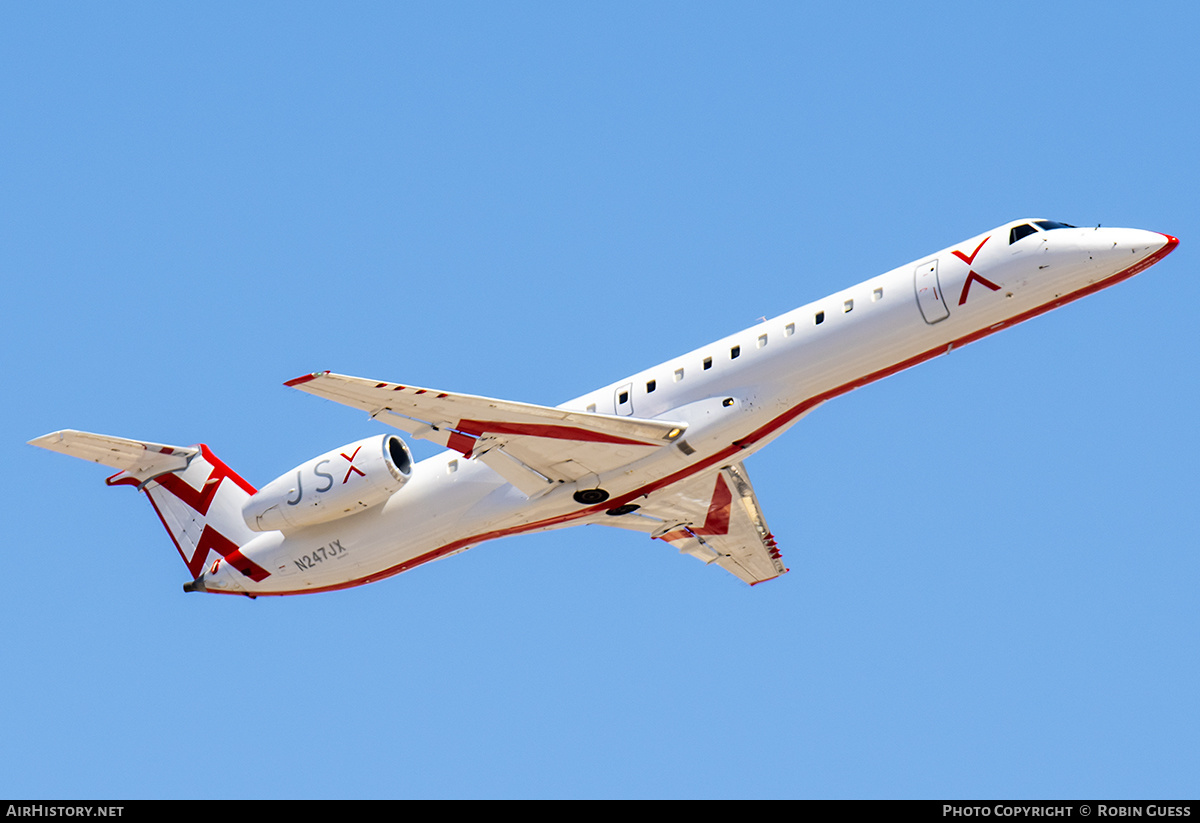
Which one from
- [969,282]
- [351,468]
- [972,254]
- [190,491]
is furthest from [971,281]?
[190,491]

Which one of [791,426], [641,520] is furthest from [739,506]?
[791,426]

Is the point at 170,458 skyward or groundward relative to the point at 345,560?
skyward

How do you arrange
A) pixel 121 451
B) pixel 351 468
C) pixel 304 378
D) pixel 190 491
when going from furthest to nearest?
pixel 190 491, pixel 121 451, pixel 351 468, pixel 304 378

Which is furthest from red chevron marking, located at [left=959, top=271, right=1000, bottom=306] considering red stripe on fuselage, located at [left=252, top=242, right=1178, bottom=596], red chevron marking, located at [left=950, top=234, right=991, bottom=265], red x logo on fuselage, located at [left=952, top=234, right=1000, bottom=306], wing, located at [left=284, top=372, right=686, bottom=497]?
wing, located at [left=284, top=372, right=686, bottom=497]

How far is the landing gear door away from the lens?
21812mm

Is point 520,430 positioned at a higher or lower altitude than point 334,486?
lower

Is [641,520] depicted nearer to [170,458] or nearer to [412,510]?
[412,510]

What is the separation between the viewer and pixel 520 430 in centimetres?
2269

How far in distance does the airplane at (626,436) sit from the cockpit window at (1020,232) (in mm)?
21

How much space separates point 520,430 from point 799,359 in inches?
175

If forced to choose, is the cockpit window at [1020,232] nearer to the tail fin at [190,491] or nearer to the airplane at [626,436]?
the airplane at [626,436]

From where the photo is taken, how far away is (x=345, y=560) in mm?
25562

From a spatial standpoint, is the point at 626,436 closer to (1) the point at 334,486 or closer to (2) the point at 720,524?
(2) the point at 720,524
